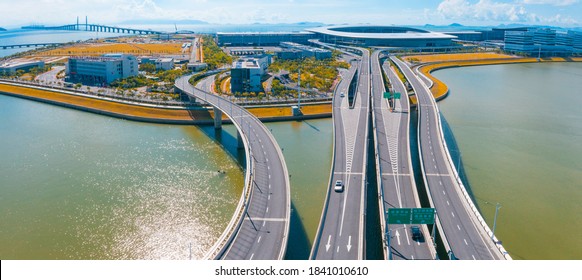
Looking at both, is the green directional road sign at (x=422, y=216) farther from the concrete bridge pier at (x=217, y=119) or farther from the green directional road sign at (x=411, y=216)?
the concrete bridge pier at (x=217, y=119)

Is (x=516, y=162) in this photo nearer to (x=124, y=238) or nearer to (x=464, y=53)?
(x=124, y=238)

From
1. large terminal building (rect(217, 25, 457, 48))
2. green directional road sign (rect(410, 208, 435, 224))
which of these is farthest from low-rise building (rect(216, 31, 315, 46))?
green directional road sign (rect(410, 208, 435, 224))

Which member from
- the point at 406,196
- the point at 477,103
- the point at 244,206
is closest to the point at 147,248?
the point at 244,206

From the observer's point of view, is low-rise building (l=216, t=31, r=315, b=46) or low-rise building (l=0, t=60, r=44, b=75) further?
low-rise building (l=216, t=31, r=315, b=46)

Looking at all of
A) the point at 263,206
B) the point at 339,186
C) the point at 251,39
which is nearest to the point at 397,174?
the point at 339,186

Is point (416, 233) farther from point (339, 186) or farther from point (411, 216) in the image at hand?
point (339, 186)

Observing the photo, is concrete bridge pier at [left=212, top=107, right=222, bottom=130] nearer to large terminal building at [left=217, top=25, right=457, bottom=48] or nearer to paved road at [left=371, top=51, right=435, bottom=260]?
paved road at [left=371, top=51, right=435, bottom=260]
